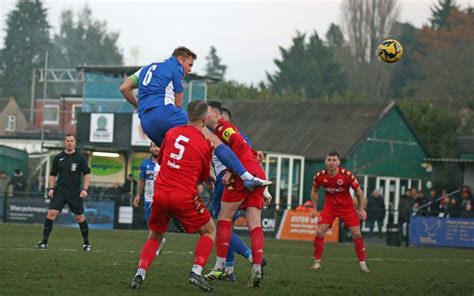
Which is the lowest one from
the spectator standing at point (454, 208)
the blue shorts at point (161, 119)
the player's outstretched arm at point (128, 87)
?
the spectator standing at point (454, 208)

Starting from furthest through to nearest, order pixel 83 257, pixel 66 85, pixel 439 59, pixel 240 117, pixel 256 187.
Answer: pixel 66 85, pixel 439 59, pixel 240 117, pixel 83 257, pixel 256 187

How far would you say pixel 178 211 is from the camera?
10.6 meters

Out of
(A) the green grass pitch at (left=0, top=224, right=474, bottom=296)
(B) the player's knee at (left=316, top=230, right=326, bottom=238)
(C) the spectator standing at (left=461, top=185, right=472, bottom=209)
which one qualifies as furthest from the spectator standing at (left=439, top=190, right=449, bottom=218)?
(B) the player's knee at (left=316, top=230, right=326, bottom=238)

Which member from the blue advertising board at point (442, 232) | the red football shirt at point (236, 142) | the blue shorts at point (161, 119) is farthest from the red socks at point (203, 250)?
the blue advertising board at point (442, 232)

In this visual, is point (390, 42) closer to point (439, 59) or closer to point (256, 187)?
point (256, 187)

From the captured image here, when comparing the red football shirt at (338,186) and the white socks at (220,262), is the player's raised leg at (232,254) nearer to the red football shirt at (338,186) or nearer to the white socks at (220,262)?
the white socks at (220,262)

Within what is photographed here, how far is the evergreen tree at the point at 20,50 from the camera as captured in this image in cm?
9806

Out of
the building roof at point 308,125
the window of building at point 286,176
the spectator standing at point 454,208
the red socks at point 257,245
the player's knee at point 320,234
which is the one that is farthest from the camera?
the building roof at point 308,125

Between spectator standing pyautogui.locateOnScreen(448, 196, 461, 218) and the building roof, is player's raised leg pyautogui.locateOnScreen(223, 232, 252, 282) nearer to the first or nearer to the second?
spectator standing pyautogui.locateOnScreen(448, 196, 461, 218)

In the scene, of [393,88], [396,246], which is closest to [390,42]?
[396,246]

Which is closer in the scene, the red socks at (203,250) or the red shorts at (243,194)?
the red socks at (203,250)

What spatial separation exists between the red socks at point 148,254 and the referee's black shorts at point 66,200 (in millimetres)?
8080

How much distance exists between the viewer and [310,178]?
156 feet

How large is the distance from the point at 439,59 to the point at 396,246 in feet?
162
